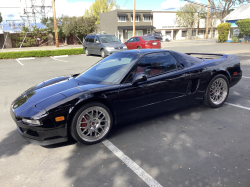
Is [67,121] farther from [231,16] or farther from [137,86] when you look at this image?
[231,16]

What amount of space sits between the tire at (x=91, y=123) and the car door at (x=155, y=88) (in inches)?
13.8

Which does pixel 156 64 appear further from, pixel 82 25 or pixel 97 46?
pixel 82 25

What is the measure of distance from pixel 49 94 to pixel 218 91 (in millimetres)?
3702

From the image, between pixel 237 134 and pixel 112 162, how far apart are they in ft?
7.48

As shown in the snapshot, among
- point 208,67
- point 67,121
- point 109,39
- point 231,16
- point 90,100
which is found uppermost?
point 231,16

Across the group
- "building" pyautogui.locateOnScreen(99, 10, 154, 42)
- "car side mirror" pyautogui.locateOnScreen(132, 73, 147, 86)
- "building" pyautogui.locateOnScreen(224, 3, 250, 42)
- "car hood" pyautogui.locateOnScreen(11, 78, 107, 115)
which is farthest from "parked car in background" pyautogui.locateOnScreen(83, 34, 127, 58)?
"building" pyautogui.locateOnScreen(99, 10, 154, 42)

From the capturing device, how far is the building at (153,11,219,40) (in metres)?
55.9

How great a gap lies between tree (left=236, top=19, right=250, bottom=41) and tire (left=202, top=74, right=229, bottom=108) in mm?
27430

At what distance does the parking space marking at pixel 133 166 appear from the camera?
2633 millimetres

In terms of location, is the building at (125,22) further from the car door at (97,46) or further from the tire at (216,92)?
the tire at (216,92)

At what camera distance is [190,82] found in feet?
14.6

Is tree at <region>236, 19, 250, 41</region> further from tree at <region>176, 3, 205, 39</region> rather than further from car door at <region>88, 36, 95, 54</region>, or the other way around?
tree at <region>176, 3, 205, 39</region>

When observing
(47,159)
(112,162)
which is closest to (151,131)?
(112,162)

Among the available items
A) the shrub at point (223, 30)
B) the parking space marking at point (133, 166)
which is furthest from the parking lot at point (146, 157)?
the shrub at point (223, 30)
